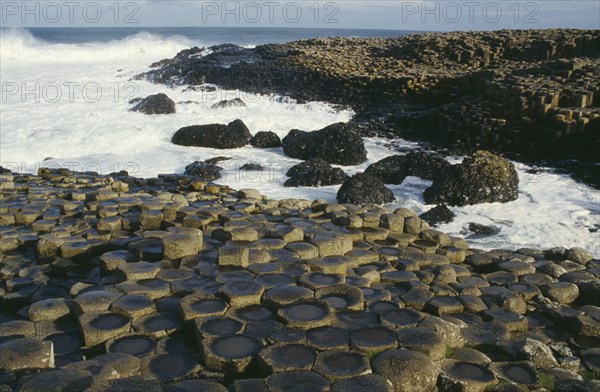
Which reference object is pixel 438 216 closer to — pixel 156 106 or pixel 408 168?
pixel 408 168

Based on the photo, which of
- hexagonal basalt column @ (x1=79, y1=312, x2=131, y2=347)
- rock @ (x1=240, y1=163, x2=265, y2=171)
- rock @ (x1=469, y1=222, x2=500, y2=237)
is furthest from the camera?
rock @ (x1=240, y1=163, x2=265, y2=171)

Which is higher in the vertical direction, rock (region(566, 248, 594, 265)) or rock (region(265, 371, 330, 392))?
rock (region(265, 371, 330, 392))

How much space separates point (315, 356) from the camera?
3104 mm

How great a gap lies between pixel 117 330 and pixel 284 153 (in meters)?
9.90

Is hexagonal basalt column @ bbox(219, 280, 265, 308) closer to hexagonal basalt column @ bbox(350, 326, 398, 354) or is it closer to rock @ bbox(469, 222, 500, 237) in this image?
hexagonal basalt column @ bbox(350, 326, 398, 354)

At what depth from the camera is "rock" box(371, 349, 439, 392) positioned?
2941 millimetres

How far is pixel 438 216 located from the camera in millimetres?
8617

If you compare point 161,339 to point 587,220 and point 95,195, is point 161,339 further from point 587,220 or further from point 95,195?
point 587,220

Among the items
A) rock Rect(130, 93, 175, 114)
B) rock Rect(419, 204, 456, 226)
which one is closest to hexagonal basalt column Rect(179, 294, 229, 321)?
rock Rect(419, 204, 456, 226)

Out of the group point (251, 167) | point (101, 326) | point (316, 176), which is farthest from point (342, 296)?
point (251, 167)

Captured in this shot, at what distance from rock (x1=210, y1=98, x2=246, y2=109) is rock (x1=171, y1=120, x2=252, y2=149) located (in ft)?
15.9

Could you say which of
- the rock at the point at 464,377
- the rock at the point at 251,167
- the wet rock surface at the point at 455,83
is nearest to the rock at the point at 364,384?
the rock at the point at 464,377

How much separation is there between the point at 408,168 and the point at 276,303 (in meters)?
7.65

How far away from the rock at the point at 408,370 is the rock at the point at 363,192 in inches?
237
